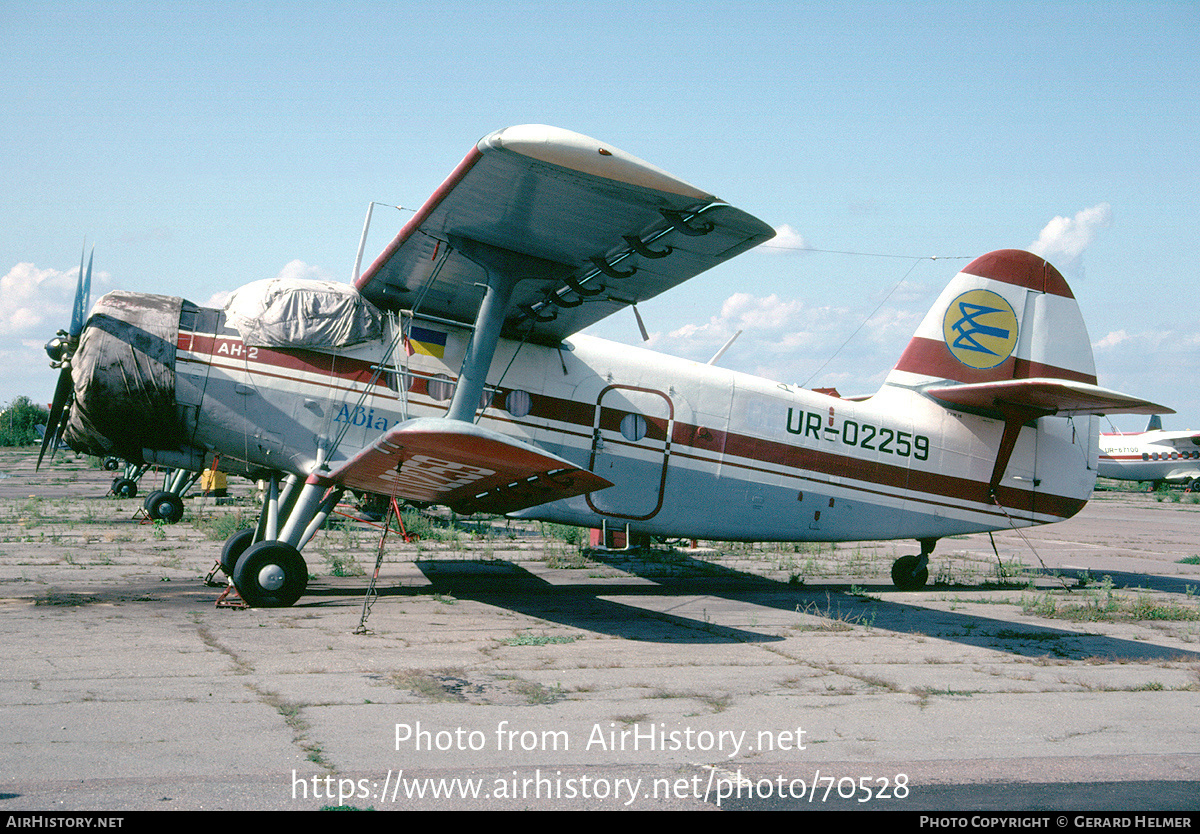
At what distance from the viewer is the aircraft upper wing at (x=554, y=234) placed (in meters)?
5.65

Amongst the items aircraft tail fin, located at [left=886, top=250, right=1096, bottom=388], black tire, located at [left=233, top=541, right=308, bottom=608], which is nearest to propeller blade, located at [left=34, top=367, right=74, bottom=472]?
black tire, located at [left=233, top=541, right=308, bottom=608]

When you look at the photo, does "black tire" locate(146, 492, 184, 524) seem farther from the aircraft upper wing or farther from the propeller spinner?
the aircraft upper wing

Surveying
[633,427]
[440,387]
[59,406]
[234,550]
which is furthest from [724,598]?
[59,406]

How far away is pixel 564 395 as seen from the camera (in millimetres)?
9711

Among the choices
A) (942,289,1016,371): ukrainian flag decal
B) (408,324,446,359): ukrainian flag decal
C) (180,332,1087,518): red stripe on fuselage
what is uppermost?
(942,289,1016,371): ukrainian flag decal

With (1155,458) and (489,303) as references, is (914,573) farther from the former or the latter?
(1155,458)

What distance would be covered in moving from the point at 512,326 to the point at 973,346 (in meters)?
7.01

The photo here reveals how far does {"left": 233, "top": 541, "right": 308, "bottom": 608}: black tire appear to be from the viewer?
803 cm

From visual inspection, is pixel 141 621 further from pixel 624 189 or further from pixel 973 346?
pixel 973 346

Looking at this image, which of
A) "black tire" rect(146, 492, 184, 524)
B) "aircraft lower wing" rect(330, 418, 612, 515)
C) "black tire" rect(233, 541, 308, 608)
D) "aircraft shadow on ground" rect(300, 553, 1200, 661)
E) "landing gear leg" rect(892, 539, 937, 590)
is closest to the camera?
"aircraft lower wing" rect(330, 418, 612, 515)

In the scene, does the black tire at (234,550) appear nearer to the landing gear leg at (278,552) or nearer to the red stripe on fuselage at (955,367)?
the landing gear leg at (278,552)

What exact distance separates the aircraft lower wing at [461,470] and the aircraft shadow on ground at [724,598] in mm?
1336

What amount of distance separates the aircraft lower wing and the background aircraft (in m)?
55.2
